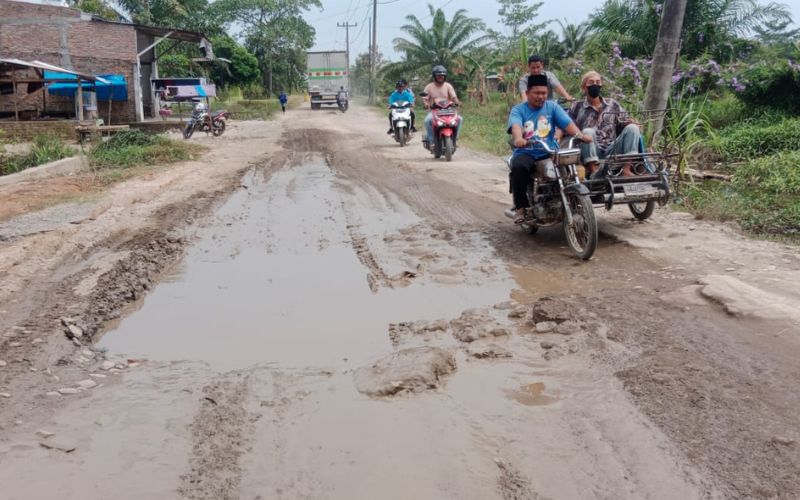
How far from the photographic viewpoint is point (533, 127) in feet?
19.8

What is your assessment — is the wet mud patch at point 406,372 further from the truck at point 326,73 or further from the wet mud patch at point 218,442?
the truck at point 326,73

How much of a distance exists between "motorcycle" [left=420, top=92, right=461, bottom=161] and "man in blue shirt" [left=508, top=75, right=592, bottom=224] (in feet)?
19.9

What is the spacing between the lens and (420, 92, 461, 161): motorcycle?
12.1 m

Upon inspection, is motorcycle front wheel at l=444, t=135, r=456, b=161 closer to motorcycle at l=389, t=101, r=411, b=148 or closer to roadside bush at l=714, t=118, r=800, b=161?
motorcycle at l=389, t=101, r=411, b=148

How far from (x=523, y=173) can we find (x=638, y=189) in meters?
1.02

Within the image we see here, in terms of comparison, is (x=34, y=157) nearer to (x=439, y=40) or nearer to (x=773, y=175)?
(x=773, y=175)

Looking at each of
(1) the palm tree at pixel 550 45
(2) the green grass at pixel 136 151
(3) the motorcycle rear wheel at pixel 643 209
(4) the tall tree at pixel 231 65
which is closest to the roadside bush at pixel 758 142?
(3) the motorcycle rear wheel at pixel 643 209

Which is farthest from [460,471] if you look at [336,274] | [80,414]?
[336,274]

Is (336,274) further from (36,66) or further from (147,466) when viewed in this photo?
(36,66)

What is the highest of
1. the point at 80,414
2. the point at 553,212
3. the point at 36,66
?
the point at 36,66

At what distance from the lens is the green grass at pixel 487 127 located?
47.7ft

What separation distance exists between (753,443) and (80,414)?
289 cm

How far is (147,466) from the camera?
2.59 meters

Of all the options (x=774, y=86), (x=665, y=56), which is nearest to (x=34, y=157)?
(x=665, y=56)
